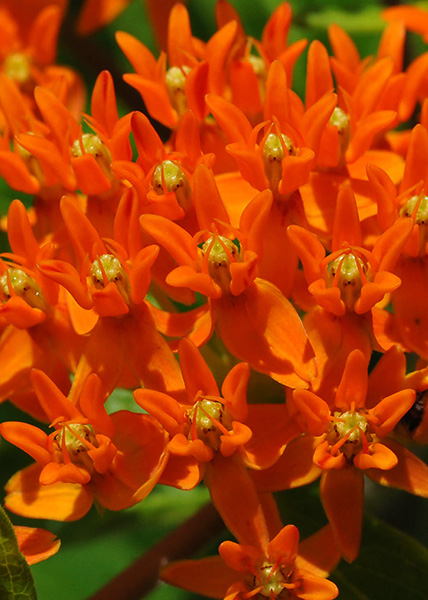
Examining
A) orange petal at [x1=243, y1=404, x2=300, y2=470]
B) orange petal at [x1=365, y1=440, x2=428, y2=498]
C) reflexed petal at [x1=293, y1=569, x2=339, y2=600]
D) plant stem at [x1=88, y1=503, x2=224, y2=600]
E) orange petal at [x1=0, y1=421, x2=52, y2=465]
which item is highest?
orange petal at [x1=0, y1=421, x2=52, y2=465]

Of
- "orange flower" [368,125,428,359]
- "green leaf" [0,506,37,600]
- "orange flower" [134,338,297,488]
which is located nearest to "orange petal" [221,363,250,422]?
"orange flower" [134,338,297,488]

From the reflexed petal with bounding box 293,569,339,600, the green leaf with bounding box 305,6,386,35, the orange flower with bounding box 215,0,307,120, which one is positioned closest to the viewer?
the reflexed petal with bounding box 293,569,339,600

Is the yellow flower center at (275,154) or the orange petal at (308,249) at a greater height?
the yellow flower center at (275,154)

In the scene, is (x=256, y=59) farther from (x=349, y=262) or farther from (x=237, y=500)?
(x=237, y=500)

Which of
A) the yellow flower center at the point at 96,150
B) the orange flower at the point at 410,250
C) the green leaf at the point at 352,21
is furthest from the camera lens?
the green leaf at the point at 352,21

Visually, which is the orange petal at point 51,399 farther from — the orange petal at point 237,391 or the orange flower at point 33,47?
the orange flower at point 33,47

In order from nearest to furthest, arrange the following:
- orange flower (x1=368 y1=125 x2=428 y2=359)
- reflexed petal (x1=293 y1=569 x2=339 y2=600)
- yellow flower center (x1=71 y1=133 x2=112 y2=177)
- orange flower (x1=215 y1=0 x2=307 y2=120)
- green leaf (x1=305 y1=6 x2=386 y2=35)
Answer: reflexed petal (x1=293 y1=569 x2=339 y2=600) < orange flower (x1=368 y1=125 x2=428 y2=359) < yellow flower center (x1=71 y1=133 x2=112 y2=177) < orange flower (x1=215 y1=0 x2=307 y2=120) < green leaf (x1=305 y1=6 x2=386 y2=35)

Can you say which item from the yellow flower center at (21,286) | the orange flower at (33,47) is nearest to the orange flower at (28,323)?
the yellow flower center at (21,286)

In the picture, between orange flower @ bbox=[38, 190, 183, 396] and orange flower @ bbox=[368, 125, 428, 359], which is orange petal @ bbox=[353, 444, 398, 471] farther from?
orange flower @ bbox=[38, 190, 183, 396]
